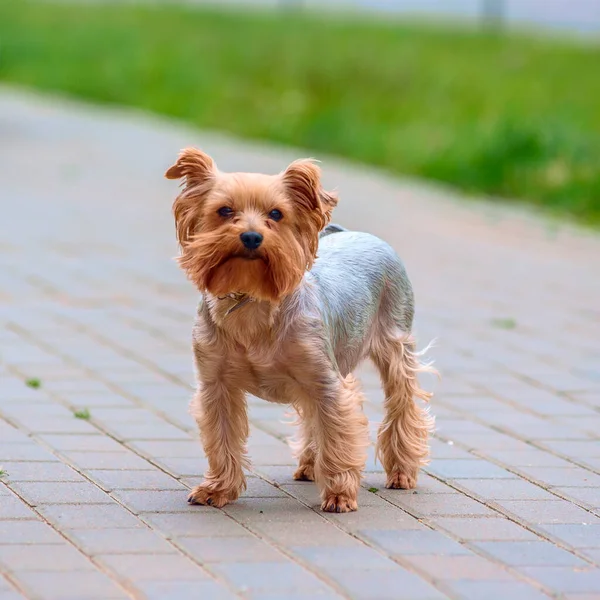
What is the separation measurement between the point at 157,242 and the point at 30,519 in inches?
256

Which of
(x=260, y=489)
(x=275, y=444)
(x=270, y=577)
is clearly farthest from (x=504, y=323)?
(x=270, y=577)

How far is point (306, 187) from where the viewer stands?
15.2 ft

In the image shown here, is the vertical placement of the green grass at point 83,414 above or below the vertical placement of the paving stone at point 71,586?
below

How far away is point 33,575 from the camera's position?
4.16 meters

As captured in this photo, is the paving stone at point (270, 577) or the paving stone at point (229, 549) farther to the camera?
the paving stone at point (229, 549)

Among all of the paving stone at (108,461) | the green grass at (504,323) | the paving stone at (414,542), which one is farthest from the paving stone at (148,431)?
the green grass at (504,323)

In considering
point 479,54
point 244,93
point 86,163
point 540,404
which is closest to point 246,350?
point 540,404

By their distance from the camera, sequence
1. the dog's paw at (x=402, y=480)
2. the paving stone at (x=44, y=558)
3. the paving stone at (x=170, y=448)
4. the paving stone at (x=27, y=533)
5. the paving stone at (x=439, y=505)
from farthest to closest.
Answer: the paving stone at (x=170, y=448) < the dog's paw at (x=402, y=480) < the paving stone at (x=439, y=505) < the paving stone at (x=27, y=533) < the paving stone at (x=44, y=558)

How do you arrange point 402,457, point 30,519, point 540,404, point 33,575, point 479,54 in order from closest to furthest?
1. point 33,575
2. point 30,519
3. point 402,457
4. point 540,404
5. point 479,54

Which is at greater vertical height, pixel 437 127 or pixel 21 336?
pixel 437 127

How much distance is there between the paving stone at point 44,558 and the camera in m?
4.23

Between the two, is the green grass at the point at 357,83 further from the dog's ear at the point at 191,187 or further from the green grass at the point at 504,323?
the dog's ear at the point at 191,187

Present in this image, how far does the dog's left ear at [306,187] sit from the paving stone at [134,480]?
1.18 meters

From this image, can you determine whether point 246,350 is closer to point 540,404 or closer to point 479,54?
point 540,404
